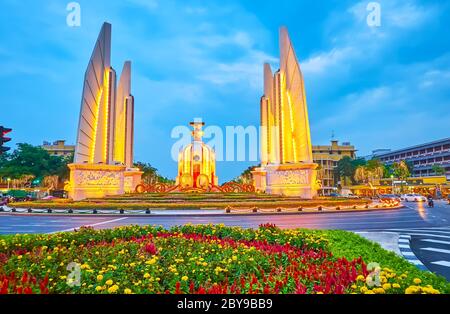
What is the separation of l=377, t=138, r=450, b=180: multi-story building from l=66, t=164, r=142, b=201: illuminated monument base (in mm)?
71335

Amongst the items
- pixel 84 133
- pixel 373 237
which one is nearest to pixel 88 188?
pixel 84 133

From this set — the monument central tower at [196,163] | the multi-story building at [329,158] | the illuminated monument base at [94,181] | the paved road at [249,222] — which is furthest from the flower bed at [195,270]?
the multi-story building at [329,158]

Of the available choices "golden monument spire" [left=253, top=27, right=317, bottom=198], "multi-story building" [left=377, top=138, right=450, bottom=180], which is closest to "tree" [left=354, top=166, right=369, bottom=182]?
"multi-story building" [left=377, top=138, right=450, bottom=180]

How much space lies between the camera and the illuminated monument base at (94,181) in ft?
116

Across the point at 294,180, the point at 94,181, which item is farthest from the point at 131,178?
the point at 294,180

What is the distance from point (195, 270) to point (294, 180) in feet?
113

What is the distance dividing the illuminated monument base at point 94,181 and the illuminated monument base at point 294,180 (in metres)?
20.4

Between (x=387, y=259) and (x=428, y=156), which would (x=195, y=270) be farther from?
(x=428, y=156)

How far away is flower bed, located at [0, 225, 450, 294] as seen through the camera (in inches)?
150

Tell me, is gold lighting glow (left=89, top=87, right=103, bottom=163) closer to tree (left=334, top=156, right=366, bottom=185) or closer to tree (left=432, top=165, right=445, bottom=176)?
tree (left=334, top=156, right=366, bottom=185)

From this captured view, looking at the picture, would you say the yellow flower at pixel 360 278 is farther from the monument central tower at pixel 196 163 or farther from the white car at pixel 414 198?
the monument central tower at pixel 196 163

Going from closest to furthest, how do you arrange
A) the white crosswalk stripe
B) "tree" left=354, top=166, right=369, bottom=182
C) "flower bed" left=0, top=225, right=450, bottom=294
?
1. "flower bed" left=0, top=225, right=450, bottom=294
2. the white crosswalk stripe
3. "tree" left=354, top=166, right=369, bottom=182

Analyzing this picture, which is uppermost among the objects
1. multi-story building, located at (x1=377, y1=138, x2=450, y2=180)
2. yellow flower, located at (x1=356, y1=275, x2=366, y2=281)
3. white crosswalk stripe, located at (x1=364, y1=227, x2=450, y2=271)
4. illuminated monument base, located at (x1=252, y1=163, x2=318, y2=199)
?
multi-story building, located at (x1=377, y1=138, x2=450, y2=180)
